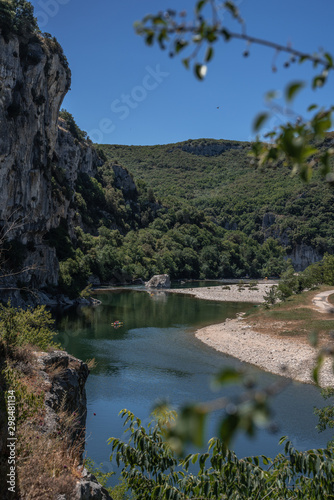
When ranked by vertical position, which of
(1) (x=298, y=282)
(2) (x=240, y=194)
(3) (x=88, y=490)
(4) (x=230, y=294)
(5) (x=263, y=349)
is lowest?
(5) (x=263, y=349)

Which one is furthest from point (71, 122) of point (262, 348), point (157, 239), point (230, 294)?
point (262, 348)

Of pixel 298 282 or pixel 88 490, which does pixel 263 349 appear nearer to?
pixel 88 490

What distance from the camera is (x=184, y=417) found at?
1075 millimetres

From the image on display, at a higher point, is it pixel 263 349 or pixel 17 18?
pixel 17 18

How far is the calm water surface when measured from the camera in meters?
14.5

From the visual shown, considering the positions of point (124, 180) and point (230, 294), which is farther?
point (124, 180)

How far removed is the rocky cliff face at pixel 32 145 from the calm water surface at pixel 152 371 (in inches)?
391

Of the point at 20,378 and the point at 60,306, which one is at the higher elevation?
the point at 20,378

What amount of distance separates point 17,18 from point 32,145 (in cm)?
1261

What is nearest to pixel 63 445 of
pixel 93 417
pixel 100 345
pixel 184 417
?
pixel 184 417

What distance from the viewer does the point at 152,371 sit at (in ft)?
73.0

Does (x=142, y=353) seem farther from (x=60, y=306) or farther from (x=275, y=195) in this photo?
(x=275, y=195)

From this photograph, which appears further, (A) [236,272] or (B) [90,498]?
(A) [236,272]

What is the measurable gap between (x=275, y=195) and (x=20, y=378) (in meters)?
134
